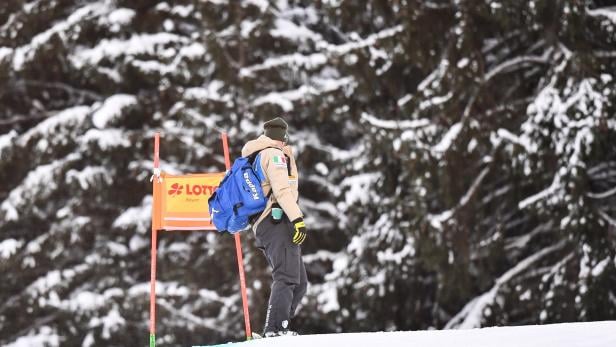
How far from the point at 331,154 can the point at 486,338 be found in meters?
11.6

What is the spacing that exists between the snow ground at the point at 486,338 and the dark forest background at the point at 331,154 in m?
6.99

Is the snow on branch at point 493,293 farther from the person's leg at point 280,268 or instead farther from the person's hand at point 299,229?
the person's hand at point 299,229

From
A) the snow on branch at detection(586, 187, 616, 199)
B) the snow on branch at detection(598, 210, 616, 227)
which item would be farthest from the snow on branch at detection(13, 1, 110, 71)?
the snow on branch at detection(598, 210, 616, 227)

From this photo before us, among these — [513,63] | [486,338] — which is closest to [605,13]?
[513,63]

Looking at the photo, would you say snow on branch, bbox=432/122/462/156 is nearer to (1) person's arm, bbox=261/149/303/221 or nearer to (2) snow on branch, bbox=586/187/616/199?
(2) snow on branch, bbox=586/187/616/199

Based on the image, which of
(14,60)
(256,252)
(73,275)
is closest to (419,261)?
(256,252)

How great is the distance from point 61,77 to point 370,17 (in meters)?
6.27

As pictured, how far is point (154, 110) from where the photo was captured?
19.2m

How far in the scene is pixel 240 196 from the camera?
7.20 meters

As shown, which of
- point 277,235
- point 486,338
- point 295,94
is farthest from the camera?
point 295,94

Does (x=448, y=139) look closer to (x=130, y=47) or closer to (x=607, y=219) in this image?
(x=607, y=219)

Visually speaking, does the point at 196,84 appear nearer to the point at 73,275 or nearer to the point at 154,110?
the point at 154,110

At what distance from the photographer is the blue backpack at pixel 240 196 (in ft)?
23.5

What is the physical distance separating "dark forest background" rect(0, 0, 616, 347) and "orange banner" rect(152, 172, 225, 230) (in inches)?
243
